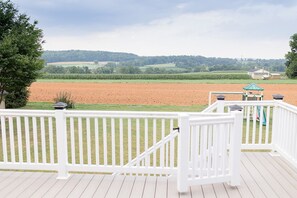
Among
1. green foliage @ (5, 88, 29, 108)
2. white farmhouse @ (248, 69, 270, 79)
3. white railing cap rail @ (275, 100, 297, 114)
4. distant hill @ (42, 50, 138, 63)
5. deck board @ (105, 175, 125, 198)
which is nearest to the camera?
deck board @ (105, 175, 125, 198)

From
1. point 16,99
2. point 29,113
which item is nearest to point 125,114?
point 29,113

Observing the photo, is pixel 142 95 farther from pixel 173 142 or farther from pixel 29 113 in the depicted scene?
pixel 173 142

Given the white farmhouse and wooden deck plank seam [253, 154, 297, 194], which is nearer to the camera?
wooden deck plank seam [253, 154, 297, 194]

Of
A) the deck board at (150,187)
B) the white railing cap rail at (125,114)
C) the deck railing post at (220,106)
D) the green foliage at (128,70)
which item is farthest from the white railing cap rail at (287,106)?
the green foliage at (128,70)

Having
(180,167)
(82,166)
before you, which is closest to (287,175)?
(180,167)

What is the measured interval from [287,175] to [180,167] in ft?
5.50

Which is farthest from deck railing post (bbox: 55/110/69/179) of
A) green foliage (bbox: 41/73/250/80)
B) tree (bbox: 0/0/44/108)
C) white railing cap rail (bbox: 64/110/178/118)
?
green foliage (bbox: 41/73/250/80)

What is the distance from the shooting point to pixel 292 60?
41688mm

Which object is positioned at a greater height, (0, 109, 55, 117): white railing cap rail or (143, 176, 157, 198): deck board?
(0, 109, 55, 117): white railing cap rail

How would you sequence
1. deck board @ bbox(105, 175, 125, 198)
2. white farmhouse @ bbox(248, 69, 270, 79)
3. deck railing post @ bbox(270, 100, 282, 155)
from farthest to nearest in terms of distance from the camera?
1. white farmhouse @ bbox(248, 69, 270, 79)
2. deck railing post @ bbox(270, 100, 282, 155)
3. deck board @ bbox(105, 175, 125, 198)

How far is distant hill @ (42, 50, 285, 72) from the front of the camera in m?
47.5

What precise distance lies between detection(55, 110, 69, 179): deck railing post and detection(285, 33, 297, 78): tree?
138ft

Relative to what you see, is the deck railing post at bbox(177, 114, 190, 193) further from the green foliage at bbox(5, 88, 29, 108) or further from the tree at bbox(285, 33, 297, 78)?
the tree at bbox(285, 33, 297, 78)

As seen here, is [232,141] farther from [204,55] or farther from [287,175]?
[204,55]
